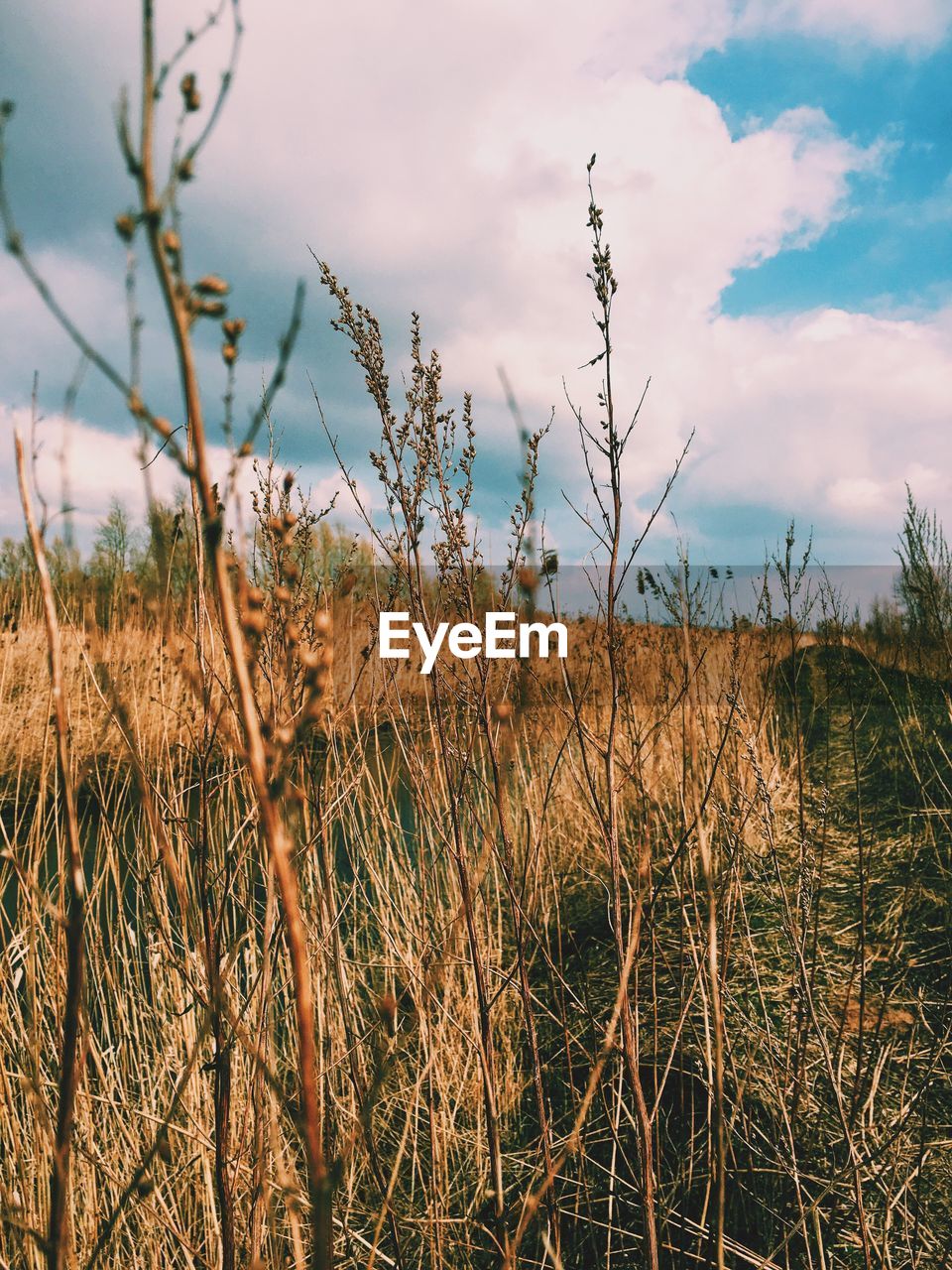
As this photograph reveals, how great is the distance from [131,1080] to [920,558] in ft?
14.1

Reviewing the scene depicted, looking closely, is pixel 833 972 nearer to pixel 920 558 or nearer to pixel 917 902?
pixel 917 902

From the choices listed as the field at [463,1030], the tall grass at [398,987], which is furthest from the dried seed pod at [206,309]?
the field at [463,1030]

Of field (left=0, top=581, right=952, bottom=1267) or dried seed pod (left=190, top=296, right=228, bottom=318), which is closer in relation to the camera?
dried seed pod (left=190, top=296, right=228, bottom=318)

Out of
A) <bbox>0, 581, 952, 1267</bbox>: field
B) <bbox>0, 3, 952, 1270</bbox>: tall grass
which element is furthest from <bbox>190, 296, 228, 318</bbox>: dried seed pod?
<bbox>0, 581, 952, 1267</bbox>: field

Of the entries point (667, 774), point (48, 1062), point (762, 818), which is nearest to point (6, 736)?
point (48, 1062)

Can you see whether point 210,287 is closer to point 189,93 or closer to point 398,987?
point 189,93

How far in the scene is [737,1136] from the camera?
5.98 feet
